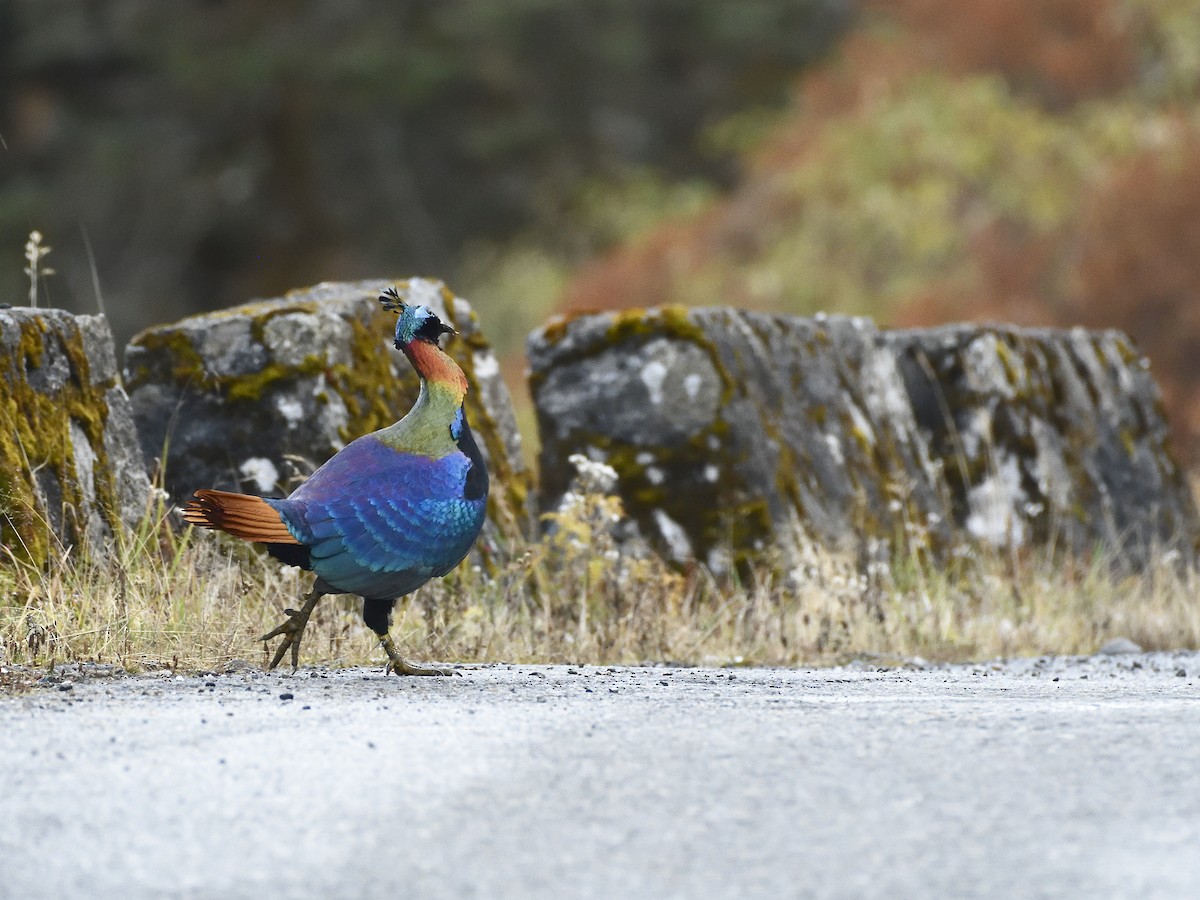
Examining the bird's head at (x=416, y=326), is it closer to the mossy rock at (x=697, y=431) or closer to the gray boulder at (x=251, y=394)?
the gray boulder at (x=251, y=394)

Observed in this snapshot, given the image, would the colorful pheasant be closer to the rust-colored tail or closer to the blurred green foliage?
the rust-colored tail

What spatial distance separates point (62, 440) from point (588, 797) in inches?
110

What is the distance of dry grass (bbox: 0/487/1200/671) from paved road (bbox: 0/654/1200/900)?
917mm

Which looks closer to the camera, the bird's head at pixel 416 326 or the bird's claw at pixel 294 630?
the bird's claw at pixel 294 630

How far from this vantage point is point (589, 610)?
6.19m

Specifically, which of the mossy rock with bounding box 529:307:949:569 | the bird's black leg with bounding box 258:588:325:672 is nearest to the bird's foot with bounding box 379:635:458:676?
the bird's black leg with bounding box 258:588:325:672

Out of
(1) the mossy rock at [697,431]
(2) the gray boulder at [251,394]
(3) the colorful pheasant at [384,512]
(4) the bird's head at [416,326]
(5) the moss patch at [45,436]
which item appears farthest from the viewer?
(1) the mossy rock at [697,431]

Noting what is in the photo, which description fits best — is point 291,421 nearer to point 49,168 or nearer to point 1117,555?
point 1117,555

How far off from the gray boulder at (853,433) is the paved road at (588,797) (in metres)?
3.00

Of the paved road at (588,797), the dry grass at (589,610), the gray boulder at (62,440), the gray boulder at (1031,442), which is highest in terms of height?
the gray boulder at (1031,442)

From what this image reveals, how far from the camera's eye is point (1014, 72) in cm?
2044

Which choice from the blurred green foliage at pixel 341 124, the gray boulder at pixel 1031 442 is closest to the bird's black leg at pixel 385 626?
the gray boulder at pixel 1031 442

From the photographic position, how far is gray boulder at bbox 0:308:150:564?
5.09m

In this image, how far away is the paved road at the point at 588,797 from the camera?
2629 millimetres
